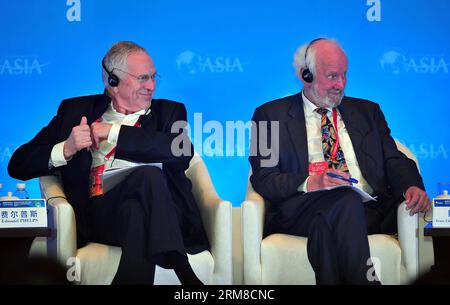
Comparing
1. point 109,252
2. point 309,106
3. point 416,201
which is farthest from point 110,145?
point 416,201

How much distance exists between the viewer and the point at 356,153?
402cm

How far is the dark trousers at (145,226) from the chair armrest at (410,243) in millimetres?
1060

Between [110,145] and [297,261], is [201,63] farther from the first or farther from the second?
[297,261]

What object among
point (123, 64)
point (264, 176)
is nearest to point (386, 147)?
point (264, 176)

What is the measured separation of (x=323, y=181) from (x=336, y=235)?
0.29 meters

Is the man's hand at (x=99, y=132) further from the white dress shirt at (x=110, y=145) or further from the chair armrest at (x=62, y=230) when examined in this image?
the chair armrest at (x=62, y=230)

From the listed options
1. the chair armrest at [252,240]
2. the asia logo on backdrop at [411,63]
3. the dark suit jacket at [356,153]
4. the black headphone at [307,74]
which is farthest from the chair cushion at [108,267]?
the asia logo on backdrop at [411,63]

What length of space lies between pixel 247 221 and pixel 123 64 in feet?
3.64

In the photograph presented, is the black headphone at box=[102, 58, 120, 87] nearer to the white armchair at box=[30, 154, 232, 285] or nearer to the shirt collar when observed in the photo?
the white armchair at box=[30, 154, 232, 285]

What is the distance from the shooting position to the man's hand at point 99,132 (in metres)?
3.82

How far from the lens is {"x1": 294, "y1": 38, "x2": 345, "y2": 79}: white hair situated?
419cm

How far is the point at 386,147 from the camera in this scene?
4039 mm
